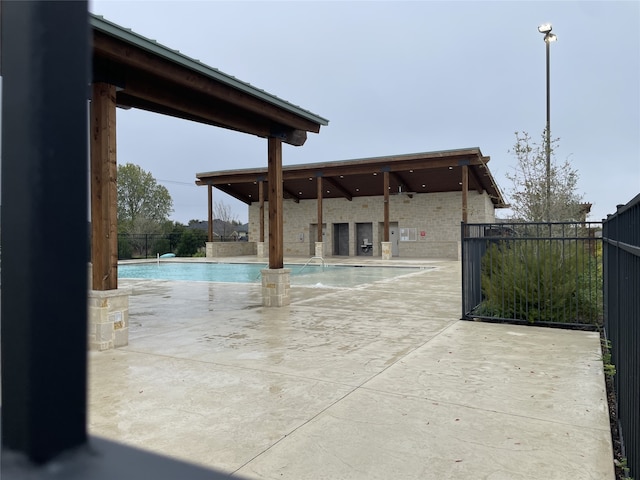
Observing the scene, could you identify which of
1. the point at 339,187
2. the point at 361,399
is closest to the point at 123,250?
the point at 339,187

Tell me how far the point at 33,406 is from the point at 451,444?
2994 mm

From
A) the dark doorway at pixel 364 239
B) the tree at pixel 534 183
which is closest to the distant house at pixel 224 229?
the dark doorway at pixel 364 239

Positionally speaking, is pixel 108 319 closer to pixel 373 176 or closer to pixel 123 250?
pixel 373 176

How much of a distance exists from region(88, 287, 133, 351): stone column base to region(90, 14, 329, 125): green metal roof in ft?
10.00

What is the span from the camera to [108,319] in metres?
5.84

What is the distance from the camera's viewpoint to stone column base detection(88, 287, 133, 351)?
5.77 m

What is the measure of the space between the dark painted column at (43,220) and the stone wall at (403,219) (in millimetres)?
27208

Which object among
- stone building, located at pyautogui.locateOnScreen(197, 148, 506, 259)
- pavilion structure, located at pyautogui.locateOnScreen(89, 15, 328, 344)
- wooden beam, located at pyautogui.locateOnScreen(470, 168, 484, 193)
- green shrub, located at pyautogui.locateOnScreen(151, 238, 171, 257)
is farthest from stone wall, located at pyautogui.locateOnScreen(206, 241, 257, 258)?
pavilion structure, located at pyautogui.locateOnScreen(89, 15, 328, 344)

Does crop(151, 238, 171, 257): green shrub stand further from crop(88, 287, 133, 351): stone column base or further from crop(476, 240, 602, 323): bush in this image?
crop(476, 240, 602, 323): bush

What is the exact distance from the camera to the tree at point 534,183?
11.3 metres

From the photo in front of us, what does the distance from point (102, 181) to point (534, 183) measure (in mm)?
9820

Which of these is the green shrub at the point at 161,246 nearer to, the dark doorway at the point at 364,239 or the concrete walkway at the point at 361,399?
the dark doorway at the point at 364,239

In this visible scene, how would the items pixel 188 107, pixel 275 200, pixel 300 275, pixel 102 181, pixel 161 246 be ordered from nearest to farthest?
1. pixel 102 181
2. pixel 188 107
3. pixel 275 200
4. pixel 300 275
5. pixel 161 246

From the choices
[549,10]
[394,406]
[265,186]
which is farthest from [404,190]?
[394,406]
